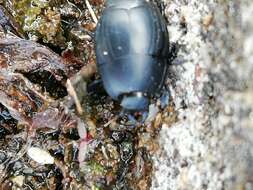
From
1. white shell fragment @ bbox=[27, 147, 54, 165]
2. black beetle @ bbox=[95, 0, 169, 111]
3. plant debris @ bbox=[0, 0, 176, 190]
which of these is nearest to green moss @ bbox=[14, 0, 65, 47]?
plant debris @ bbox=[0, 0, 176, 190]

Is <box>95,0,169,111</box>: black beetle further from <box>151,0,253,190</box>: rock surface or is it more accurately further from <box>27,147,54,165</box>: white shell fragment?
<box>27,147,54,165</box>: white shell fragment

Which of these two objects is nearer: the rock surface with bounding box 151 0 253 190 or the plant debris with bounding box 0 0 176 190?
the rock surface with bounding box 151 0 253 190

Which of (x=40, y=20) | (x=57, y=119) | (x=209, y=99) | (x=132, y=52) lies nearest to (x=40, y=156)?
(x=57, y=119)

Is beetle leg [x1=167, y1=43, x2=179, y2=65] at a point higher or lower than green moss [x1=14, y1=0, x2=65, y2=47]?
lower

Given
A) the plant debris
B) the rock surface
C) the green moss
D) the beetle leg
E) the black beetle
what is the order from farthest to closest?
1. the green moss
2. the plant debris
3. the beetle leg
4. the black beetle
5. the rock surface

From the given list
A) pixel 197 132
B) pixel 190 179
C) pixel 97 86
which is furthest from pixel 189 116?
pixel 97 86

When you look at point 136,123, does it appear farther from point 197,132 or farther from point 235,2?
point 235,2
